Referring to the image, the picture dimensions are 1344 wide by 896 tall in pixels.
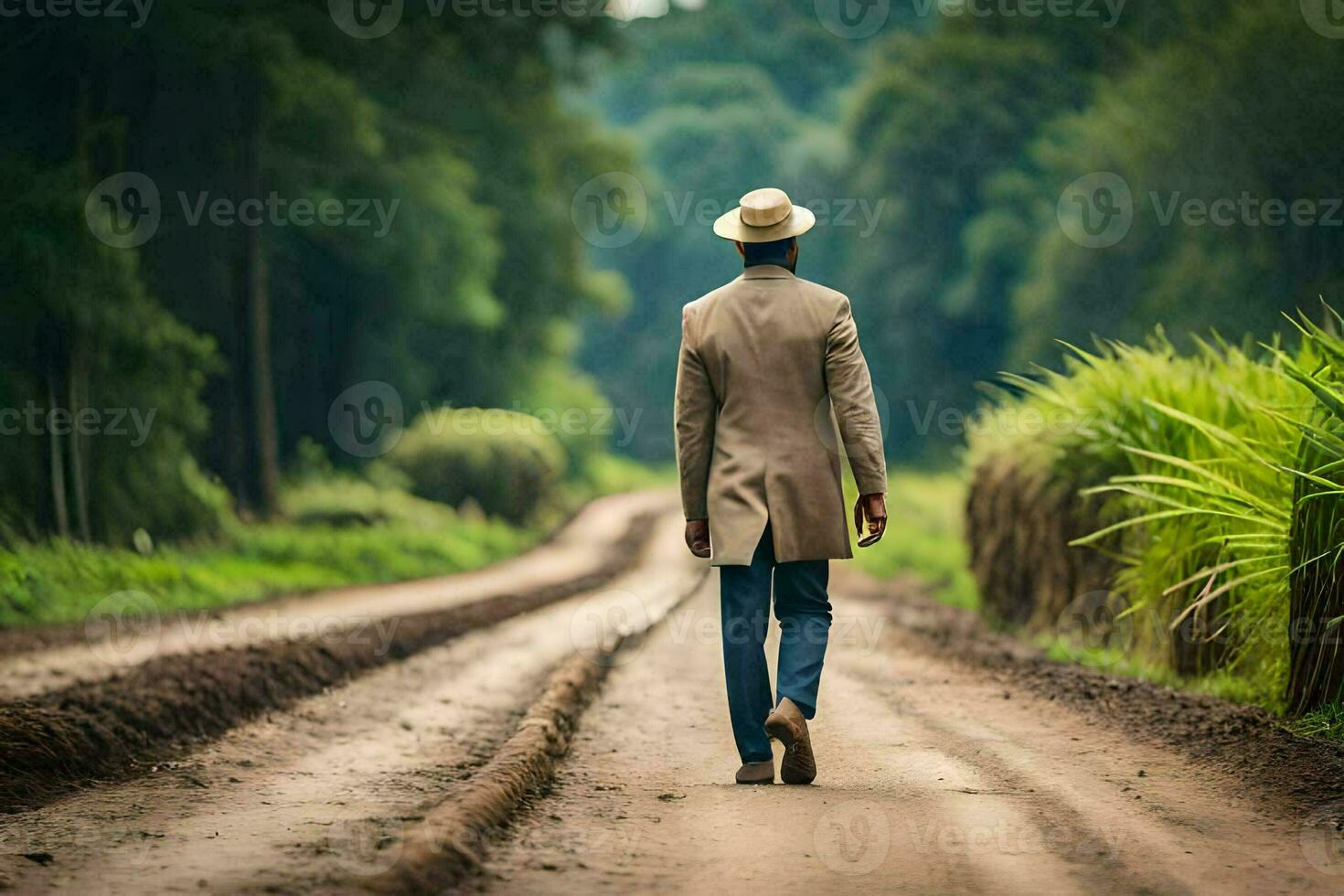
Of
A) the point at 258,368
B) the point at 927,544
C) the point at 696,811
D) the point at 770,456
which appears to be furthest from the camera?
the point at 927,544

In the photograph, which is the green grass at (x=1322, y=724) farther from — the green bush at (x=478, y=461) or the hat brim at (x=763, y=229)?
the green bush at (x=478, y=461)

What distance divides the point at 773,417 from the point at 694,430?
321 mm

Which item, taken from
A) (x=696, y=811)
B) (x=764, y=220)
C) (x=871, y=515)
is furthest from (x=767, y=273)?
(x=696, y=811)

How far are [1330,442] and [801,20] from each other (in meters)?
70.2

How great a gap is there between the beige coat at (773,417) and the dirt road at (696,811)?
98 cm

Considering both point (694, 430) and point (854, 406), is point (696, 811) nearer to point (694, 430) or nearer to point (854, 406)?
point (694, 430)

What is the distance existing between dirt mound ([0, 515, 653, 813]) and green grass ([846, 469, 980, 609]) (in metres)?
8.09

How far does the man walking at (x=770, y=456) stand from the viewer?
5.30 metres

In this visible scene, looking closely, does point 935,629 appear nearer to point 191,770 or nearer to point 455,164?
point 191,770

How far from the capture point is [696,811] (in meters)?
4.71

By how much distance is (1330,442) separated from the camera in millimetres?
5676

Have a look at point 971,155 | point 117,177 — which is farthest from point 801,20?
point 117,177

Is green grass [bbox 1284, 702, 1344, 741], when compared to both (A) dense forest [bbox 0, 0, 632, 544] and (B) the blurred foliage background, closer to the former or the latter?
(B) the blurred foliage background

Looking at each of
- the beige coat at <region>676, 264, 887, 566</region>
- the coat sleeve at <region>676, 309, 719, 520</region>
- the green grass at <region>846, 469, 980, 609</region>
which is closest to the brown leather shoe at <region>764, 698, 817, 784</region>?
the beige coat at <region>676, 264, 887, 566</region>
